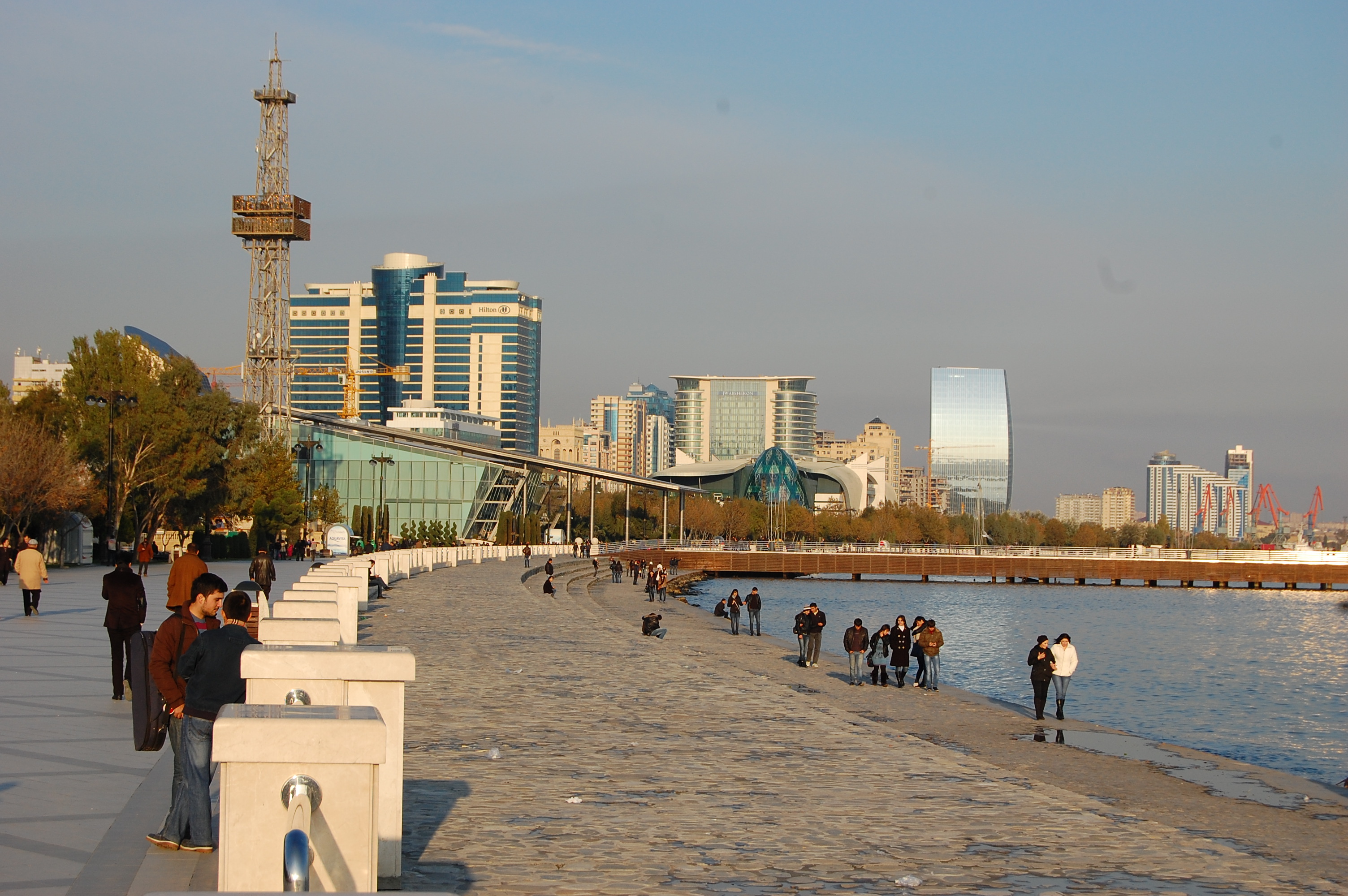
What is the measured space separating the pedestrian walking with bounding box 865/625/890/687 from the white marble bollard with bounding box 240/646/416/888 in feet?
61.3

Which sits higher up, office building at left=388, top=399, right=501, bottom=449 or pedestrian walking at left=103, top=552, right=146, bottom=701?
office building at left=388, top=399, right=501, bottom=449

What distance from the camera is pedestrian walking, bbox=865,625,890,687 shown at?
2448 centimetres

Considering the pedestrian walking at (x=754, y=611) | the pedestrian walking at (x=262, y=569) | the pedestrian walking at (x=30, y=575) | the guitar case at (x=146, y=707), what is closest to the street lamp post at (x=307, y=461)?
the pedestrian walking at (x=754, y=611)

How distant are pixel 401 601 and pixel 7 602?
9.15 meters

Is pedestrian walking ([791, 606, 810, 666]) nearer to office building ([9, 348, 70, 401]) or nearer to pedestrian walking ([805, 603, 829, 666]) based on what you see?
pedestrian walking ([805, 603, 829, 666])

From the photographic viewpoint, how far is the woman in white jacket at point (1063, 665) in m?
21.1

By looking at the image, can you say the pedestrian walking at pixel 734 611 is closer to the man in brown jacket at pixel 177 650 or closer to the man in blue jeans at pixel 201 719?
the man in brown jacket at pixel 177 650

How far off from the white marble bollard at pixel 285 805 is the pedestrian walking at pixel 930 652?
817 inches

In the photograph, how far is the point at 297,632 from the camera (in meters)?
8.14

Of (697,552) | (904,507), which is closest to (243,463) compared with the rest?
(697,552)

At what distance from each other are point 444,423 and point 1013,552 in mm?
88304

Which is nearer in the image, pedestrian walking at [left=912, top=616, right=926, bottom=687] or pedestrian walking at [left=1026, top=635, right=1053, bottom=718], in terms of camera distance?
pedestrian walking at [left=1026, top=635, right=1053, bottom=718]

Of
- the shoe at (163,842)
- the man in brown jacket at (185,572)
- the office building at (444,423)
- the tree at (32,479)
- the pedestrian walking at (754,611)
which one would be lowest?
the pedestrian walking at (754,611)

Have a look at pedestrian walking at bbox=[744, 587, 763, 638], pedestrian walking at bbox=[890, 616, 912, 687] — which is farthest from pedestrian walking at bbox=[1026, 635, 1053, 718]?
pedestrian walking at bbox=[744, 587, 763, 638]
